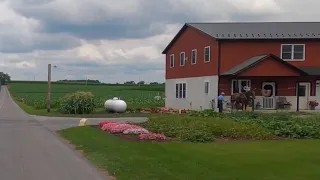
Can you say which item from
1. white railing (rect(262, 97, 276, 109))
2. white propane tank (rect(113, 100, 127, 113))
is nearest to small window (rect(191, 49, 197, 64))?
white railing (rect(262, 97, 276, 109))

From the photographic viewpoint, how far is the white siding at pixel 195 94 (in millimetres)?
40438

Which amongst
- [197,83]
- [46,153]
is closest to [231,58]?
[197,83]

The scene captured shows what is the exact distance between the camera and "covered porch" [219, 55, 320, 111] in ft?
124

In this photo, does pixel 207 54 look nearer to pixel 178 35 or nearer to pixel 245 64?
pixel 245 64

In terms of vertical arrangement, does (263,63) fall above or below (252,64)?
above

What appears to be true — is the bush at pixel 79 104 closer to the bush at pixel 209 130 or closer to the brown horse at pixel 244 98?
the brown horse at pixel 244 98

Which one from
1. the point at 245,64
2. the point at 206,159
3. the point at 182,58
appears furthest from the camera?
the point at 182,58

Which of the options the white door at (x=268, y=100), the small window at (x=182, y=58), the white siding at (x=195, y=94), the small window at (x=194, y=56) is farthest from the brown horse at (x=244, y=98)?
the small window at (x=182, y=58)

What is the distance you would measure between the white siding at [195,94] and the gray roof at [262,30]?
4.09 meters

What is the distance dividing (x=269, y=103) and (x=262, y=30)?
7023mm

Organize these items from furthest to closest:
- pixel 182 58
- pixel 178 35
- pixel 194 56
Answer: pixel 178 35, pixel 182 58, pixel 194 56

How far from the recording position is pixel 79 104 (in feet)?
130

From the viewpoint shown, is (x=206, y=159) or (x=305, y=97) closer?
(x=206, y=159)

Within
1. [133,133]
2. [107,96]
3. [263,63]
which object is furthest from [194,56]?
[107,96]
